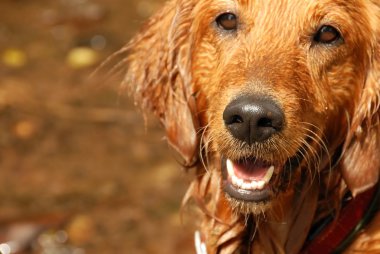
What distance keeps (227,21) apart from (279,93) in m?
0.56

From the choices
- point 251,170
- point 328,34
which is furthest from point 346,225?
point 328,34

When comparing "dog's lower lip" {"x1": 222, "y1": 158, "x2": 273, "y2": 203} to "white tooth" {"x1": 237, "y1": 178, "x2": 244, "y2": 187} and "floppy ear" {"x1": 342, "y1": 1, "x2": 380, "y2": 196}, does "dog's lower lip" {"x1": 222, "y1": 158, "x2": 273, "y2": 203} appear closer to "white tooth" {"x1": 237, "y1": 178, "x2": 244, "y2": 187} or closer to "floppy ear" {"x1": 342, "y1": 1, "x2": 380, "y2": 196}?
"white tooth" {"x1": 237, "y1": 178, "x2": 244, "y2": 187}

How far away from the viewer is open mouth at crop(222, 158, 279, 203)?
384cm

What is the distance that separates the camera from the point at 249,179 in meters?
3.92

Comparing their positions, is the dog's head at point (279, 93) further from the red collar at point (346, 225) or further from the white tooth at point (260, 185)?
the red collar at point (346, 225)

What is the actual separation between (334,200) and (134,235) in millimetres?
2133

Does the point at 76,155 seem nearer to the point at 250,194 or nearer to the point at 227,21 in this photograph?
the point at 227,21

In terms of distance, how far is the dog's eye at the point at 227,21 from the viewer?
4074 millimetres

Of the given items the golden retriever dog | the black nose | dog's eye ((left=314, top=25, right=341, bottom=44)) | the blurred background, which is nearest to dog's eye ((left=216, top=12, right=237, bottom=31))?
the golden retriever dog

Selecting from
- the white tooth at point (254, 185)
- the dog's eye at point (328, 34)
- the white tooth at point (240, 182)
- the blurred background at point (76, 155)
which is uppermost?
the dog's eye at point (328, 34)

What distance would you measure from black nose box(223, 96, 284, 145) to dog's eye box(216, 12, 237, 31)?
0.53 m

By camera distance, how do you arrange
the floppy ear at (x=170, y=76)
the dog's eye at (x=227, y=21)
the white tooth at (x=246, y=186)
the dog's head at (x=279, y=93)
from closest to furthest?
1. the dog's head at (x=279, y=93)
2. the white tooth at (x=246, y=186)
3. the dog's eye at (x=227, y=21)
4. the floppy ear at (x=170, y=76)

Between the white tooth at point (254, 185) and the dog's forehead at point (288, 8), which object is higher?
the dog's forehead at point (288, 8)

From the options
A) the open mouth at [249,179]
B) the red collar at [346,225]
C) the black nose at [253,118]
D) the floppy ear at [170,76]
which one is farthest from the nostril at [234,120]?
the red collar at [346,225]
